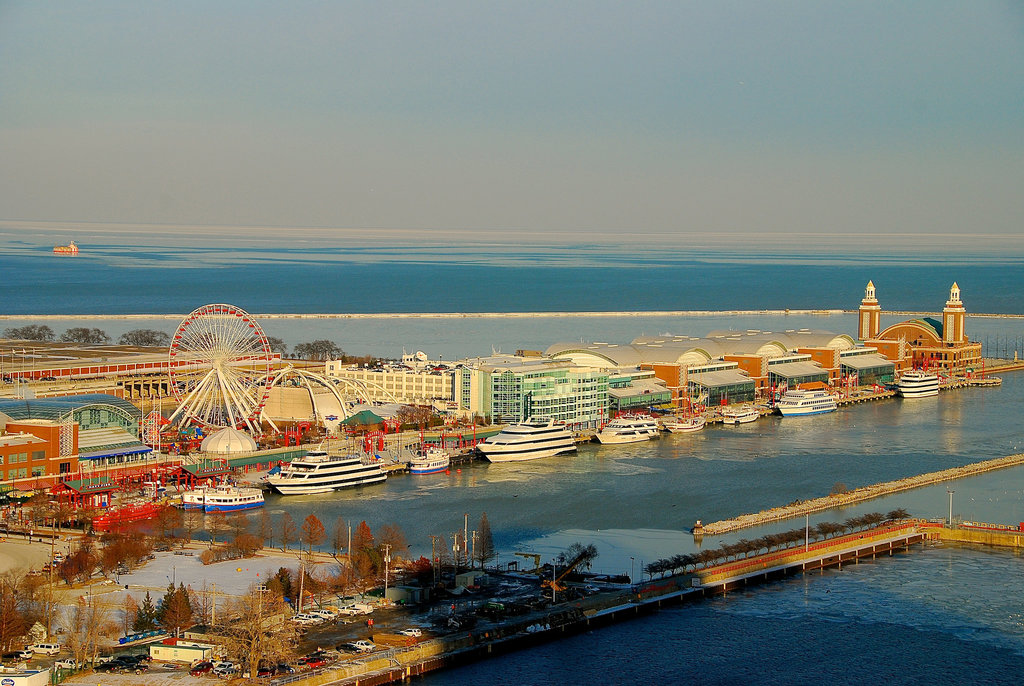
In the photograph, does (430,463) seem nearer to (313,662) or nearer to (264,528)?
(264,528)

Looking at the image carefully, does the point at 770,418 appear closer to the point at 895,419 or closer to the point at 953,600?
the point at 895,419

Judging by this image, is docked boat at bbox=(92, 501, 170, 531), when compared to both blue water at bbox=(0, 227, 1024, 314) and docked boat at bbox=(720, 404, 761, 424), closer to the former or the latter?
docked boat at bbox=(720, 404, 761, 424)

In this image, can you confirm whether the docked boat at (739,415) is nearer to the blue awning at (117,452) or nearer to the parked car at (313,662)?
the blue awning at (117,452)

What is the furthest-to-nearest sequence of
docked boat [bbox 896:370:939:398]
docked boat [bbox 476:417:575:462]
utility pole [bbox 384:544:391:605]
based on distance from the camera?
docked boat [bbox 896:370:939:398]
docked boat [bbox 476:417:575:462]
utility pole [bbox 384:544:391:605]

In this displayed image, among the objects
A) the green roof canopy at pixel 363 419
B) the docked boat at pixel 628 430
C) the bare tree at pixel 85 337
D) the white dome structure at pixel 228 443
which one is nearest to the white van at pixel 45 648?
the white dome structure at pixel 228 443

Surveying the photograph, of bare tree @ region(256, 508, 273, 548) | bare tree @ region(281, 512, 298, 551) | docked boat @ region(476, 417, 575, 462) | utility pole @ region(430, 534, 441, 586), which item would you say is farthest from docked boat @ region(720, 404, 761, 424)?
utility pole @ region(430, 534, 441, 586)

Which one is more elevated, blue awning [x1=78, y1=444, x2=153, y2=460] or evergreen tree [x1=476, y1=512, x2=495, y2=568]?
blue awning [x1=78, y1=444, x2=153, y2=460]

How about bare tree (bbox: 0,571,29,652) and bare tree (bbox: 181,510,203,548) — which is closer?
bare tree (bbox: 0,571,29,652)

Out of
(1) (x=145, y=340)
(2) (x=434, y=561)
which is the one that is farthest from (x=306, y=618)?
(1) (x=145, y=340)
